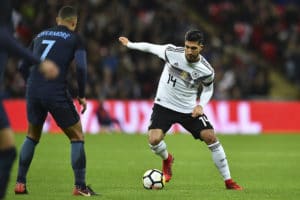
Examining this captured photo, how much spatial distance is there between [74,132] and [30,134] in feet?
2.02

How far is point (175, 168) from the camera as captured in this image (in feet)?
48.9

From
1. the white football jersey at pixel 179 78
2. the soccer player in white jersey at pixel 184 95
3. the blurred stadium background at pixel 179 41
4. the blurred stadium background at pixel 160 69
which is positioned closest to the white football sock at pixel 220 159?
the soccer player in white jersey at pixel 184 95

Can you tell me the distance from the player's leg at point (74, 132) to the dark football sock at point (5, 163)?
1998mm

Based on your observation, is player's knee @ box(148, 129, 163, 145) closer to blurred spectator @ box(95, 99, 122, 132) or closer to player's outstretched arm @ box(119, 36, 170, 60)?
player's outstretched arm @ box(119, 36, 170, 60)

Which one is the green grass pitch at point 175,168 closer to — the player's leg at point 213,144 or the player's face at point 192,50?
the player's leg at point 213,144

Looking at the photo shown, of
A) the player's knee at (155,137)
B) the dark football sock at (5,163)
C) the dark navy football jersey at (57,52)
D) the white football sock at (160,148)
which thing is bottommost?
the dark football sock at (5,163)

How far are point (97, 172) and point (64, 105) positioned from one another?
3.78m

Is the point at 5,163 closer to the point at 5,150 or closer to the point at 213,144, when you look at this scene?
the point at 5,150

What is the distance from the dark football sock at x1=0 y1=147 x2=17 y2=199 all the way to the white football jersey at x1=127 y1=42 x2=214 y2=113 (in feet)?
12.6

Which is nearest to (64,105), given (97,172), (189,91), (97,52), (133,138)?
(189,91)

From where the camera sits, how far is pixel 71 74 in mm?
25391

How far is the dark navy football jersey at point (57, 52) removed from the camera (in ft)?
33.6

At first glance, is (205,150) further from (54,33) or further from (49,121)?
(54,33)

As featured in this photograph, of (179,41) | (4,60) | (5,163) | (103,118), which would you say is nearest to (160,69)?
(179,41)
